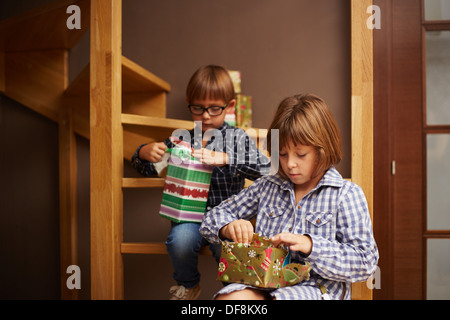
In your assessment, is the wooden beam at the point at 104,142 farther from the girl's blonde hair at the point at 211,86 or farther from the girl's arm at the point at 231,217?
the girl's arm at the point at 231,217

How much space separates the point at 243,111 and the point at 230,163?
0.51 metres

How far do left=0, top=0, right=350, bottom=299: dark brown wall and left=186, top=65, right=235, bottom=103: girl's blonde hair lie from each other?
0.39 m

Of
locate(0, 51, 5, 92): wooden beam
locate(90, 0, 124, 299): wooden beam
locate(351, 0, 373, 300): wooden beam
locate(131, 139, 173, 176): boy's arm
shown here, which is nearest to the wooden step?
locate(90, 0, 124, 299): wooden beam

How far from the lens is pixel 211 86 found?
4.84ft

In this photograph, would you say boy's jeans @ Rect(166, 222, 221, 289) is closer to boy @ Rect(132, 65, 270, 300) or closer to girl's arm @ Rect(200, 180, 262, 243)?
boy @ Rect(132, 65, 270, 300)

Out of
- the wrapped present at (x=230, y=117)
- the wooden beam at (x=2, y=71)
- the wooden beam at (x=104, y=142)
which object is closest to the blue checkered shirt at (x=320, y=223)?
the wooden beam at (x=104, y=142)

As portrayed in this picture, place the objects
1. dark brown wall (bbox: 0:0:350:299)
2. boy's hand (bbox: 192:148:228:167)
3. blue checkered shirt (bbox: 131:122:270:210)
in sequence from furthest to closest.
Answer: dark brown wall (bbox: 0:0:350:299), blue checkered shirt (bbox: 131:122:270:210), boy's hand (bbox: 192:148:228:167)

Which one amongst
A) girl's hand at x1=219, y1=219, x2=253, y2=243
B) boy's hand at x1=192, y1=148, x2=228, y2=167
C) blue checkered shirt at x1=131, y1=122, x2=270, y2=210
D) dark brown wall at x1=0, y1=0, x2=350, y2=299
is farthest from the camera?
dark brown wall at x1=0, y1=0, x2=350, y2=299

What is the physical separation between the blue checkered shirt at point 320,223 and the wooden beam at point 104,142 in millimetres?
418

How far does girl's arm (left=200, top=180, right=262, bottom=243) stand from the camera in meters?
1.04

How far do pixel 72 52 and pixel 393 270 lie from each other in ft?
6.18

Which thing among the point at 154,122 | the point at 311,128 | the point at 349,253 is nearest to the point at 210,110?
the point at 154,122

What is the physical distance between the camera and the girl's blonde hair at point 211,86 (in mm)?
1474
